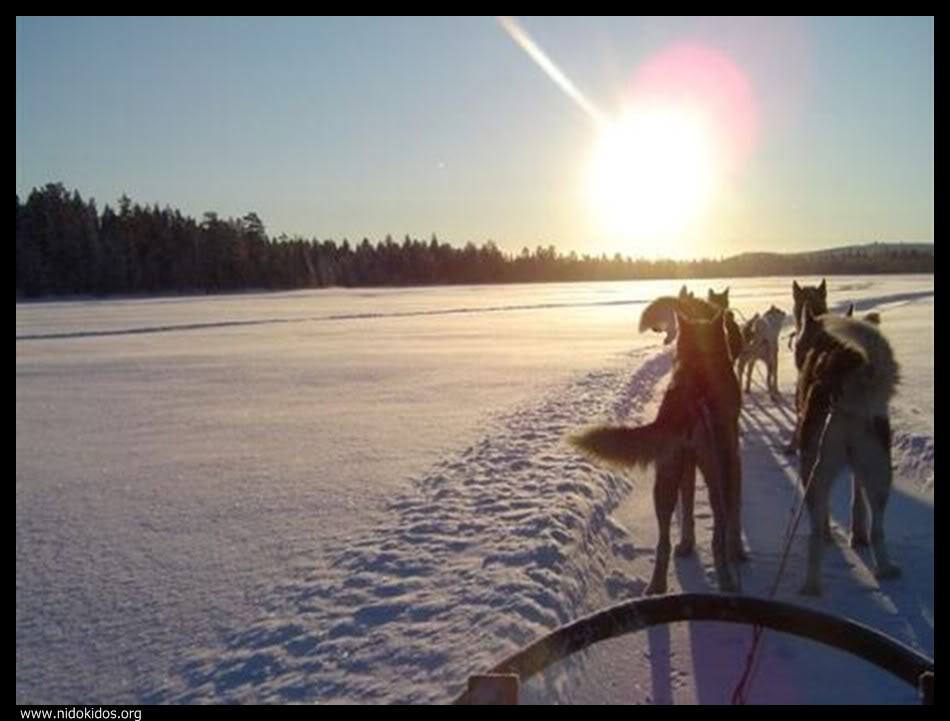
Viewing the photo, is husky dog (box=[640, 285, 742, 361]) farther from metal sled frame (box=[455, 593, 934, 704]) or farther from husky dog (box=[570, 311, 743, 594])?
metal sled frame (box=[455, 593, 934, 704])

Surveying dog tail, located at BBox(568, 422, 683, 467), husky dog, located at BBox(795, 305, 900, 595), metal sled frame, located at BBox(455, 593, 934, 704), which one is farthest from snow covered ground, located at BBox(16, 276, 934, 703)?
metal sled frame, located at BBox(455, 593, 934, 704)

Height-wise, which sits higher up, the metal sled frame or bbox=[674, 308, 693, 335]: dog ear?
bbox=[674, 308, 693, 335]: dog ear

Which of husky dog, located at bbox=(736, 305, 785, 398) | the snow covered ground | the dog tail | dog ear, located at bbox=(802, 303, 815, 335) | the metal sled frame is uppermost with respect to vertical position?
dog ear, located at bbox=(802, 303, 815, 335)

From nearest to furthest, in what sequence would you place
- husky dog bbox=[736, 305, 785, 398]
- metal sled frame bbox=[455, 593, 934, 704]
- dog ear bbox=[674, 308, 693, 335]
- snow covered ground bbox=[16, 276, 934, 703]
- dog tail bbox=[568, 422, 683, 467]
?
1. metal sled frame bbox=[455, 593, 934, 704]
2. snow covered ground bbox=[16, 276, 934, 703]
3. dog tail bbox=[568, 422, 683, 467]
4. dog ear bbox=[674, 308, 693, 335]
5. husky dog bbox=[736, 305, 785, 398]

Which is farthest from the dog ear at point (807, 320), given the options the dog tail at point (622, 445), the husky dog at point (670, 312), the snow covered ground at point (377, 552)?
the dog tail at point (622, 445)

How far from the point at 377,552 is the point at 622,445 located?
1799mm

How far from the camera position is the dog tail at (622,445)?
11.5 ft

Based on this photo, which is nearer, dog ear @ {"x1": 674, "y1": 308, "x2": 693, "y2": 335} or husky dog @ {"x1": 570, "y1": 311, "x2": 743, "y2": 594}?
husky dog @ {"x1": 570, "y1": 311, "x2": 743, "y2": 594}

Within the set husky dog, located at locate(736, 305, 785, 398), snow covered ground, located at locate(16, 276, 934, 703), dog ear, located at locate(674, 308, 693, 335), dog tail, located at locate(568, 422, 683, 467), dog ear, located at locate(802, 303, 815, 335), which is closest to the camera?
snow covered ground, located at locate(16, 276, 934, 703)

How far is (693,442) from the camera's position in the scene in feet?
12.3

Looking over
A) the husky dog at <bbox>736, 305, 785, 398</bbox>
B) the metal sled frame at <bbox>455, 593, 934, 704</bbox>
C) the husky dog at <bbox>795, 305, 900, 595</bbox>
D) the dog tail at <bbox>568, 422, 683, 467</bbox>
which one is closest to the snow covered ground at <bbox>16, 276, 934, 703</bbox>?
the husky dog at <bbox>795, 305, 900, 595</bbox>

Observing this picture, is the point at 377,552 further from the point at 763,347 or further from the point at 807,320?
the point at 763,347

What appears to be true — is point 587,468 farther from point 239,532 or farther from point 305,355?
point 305,355

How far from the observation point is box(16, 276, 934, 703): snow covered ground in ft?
9.64
